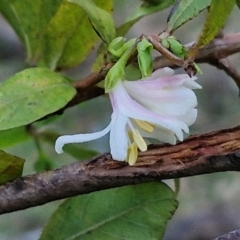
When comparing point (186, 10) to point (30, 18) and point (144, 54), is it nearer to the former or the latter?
point (144, 54)

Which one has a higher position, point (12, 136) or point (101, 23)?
point (101, 23)

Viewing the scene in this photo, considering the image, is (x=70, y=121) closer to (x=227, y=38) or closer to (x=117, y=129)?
(x=227, y=38)

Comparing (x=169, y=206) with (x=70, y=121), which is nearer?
(x=169, y=206)

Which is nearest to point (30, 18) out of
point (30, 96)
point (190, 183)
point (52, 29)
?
point (52, 29)

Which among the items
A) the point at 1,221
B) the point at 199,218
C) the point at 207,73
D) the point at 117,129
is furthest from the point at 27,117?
the point at 207,73

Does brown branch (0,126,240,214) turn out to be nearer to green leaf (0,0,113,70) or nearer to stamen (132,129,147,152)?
stamen (132,129,147,152)

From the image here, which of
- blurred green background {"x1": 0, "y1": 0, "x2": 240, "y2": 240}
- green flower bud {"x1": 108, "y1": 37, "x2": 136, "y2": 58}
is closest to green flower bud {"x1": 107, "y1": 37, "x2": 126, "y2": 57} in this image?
green flower bud {"x1": 108, "y1": 37, "x2": 136, "y2": 58}
